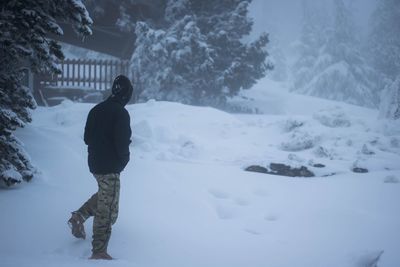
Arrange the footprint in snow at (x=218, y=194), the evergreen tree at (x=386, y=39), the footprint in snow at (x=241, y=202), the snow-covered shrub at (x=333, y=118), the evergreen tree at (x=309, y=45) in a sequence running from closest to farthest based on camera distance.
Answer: the footprint in snow at (x=241, y=202) → the footprint in snow at (x=218, y=194) → the snow-covered shrub at (x=333, y=118) → the evergreen tree at (x=386, y=39) → the evergreen tree at (x=309, y=45)

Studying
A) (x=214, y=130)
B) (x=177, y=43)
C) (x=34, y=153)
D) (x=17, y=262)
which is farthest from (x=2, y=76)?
(x=177, y=43)

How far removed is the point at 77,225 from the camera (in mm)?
4379

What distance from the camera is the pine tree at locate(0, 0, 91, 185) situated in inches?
211

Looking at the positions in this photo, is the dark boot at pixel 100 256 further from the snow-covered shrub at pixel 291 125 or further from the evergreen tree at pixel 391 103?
the evergreen tree at pixel 391 103

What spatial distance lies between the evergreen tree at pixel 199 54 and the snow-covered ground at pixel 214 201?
6660 mm

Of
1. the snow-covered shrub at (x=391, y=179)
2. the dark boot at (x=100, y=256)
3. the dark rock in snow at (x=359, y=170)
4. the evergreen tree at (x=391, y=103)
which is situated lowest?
the dark rock in snow at (x=359, y=170)

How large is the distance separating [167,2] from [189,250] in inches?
628

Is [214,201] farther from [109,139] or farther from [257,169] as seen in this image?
[109,139]

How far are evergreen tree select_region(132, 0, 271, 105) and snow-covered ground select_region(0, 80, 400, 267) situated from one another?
6.66 metres

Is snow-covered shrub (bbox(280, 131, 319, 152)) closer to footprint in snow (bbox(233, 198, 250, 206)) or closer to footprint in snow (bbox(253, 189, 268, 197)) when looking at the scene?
footprint in snow (bbox(253, 189, 268, 197))

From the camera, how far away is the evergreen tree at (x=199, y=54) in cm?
1703

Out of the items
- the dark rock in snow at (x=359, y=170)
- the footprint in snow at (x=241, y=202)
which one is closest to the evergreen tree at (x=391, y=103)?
the dark rock in snow at (x=359, y=170)

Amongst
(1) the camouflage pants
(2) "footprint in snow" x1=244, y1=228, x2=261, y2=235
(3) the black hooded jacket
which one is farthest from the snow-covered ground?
(3) the black hooded jacket

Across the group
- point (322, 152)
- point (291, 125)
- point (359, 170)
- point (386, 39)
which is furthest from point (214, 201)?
point (386, 39)
